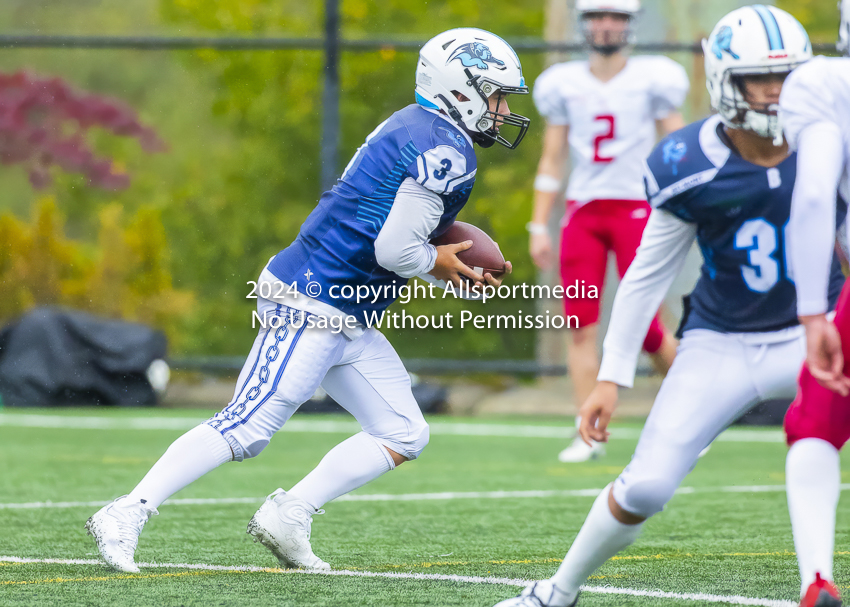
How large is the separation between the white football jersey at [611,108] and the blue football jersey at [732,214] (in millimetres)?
3040

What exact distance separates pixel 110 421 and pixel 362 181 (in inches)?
183

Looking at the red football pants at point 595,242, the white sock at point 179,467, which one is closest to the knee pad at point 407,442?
the white sock at point 179,467

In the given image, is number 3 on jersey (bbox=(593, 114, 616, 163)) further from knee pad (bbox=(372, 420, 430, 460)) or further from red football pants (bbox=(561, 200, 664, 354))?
knee pad (bbox=(372, 420, 430, 460))

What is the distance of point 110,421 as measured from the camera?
292 inches

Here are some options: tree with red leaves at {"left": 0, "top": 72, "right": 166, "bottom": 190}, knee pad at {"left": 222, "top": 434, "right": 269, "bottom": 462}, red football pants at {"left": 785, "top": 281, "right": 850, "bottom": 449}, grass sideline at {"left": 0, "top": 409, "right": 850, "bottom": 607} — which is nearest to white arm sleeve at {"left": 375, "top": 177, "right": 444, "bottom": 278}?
knee pad at {"left": 222, "top": 434, "right": 269, "bottom": 462}

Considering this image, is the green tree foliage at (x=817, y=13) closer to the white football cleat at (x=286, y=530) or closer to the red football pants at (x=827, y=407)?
the white football cleat at (x=286, y=530)

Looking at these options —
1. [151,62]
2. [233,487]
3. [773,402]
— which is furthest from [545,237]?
[151,62]

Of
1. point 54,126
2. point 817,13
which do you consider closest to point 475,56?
point 54,126

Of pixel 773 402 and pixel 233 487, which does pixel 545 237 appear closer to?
pixel 233 487

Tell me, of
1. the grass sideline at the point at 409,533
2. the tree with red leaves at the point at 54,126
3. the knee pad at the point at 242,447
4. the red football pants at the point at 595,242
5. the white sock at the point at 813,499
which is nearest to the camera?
the white sock at the point at 813,499

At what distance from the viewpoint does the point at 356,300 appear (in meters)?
3.23

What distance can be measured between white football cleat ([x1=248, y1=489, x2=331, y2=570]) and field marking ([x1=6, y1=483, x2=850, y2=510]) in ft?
4.28

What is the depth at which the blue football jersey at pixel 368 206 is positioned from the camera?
314 centimetres

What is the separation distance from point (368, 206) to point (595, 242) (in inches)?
101
